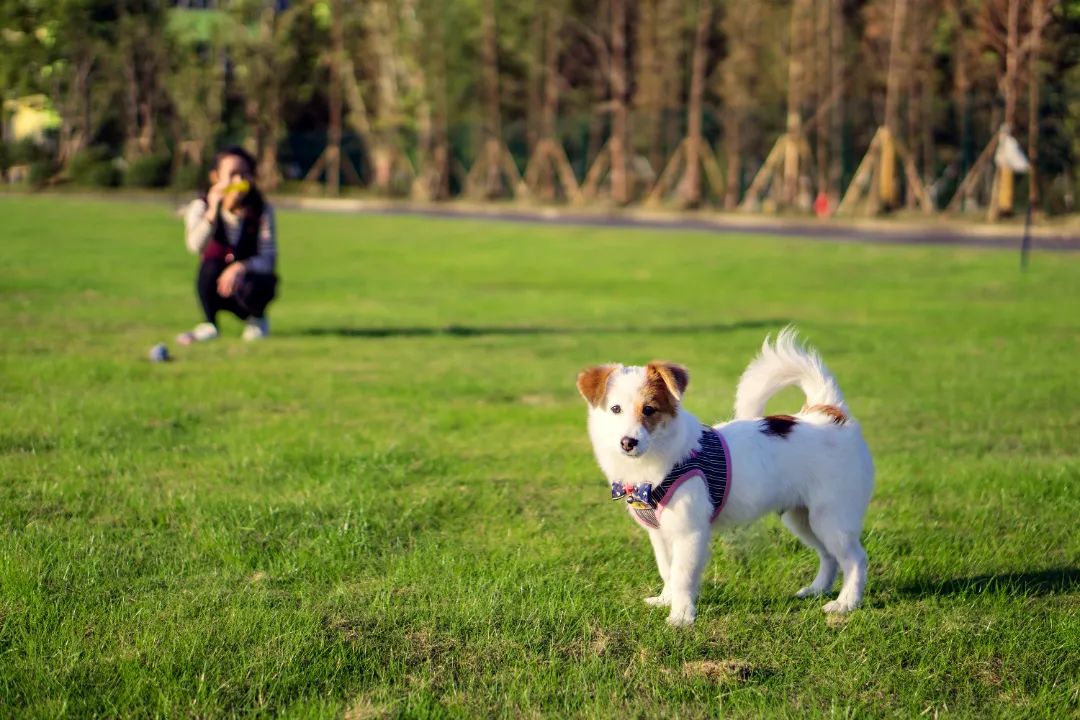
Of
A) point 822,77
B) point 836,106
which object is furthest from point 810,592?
point 822,77

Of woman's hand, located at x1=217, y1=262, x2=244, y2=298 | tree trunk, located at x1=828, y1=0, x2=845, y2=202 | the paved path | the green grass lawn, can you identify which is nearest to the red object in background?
tree trunk, located at x1=828, y1=0, x2=845, y2=202

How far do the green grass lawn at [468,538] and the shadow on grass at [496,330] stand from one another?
72 millimetres

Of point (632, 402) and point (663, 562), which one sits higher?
point (632, 402)

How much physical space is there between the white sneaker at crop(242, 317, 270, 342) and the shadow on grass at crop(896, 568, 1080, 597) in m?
8.40

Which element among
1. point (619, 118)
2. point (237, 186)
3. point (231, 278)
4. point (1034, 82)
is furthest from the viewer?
point (619, 118)

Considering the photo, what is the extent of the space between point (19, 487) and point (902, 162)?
117ft

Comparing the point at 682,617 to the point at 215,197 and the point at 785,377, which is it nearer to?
the point at 785,377

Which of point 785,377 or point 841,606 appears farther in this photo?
point 785,377

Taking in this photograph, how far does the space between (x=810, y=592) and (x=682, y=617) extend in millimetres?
719

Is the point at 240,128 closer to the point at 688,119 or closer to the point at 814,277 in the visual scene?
the point at 688,119

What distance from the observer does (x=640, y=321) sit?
14445 millimetres

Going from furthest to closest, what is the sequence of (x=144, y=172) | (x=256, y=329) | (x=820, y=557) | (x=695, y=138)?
(x=144, y=172)
(x=695, y=138)
(x=256, y=329)
(x=820, y=557)

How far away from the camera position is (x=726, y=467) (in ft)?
15.4

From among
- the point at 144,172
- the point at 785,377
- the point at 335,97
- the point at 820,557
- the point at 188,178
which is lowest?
the point at 188,178
